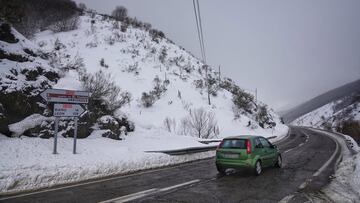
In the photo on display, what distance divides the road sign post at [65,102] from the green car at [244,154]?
611cm

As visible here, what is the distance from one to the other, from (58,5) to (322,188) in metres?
49.1

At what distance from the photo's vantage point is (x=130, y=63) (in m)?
36.9

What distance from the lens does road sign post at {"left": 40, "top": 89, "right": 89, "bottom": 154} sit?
9.91 metres

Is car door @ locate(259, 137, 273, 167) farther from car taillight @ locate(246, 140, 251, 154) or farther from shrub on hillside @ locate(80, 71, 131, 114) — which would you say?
shrub on hillside @ locate(80, 71, 131, 114)

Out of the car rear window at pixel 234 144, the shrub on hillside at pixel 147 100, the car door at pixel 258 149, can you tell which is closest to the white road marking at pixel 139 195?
the car rear window at pixel 234 144

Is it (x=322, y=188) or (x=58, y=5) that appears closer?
(x=322, y=188)

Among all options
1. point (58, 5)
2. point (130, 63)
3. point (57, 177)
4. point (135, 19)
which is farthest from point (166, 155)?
point (135, 19)

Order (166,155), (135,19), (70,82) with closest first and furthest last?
(166,155) < (70,82) < (135,19)

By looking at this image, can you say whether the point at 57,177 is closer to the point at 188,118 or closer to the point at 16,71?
the point at 16,71

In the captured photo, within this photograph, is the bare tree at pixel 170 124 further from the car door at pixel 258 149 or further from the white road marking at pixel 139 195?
the white road marking at pixel 139 195

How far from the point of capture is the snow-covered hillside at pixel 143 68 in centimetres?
2944

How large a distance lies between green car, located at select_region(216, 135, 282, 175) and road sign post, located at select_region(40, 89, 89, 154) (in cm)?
611

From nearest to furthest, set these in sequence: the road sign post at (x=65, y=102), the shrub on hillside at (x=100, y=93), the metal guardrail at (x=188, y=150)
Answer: the road sign post at (x=65, y=102) < the metal guardrail at (x=188, y=150) < the shrub on hillside at (x=100, y=93)

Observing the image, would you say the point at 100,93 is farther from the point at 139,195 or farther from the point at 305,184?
the point at 305,184
